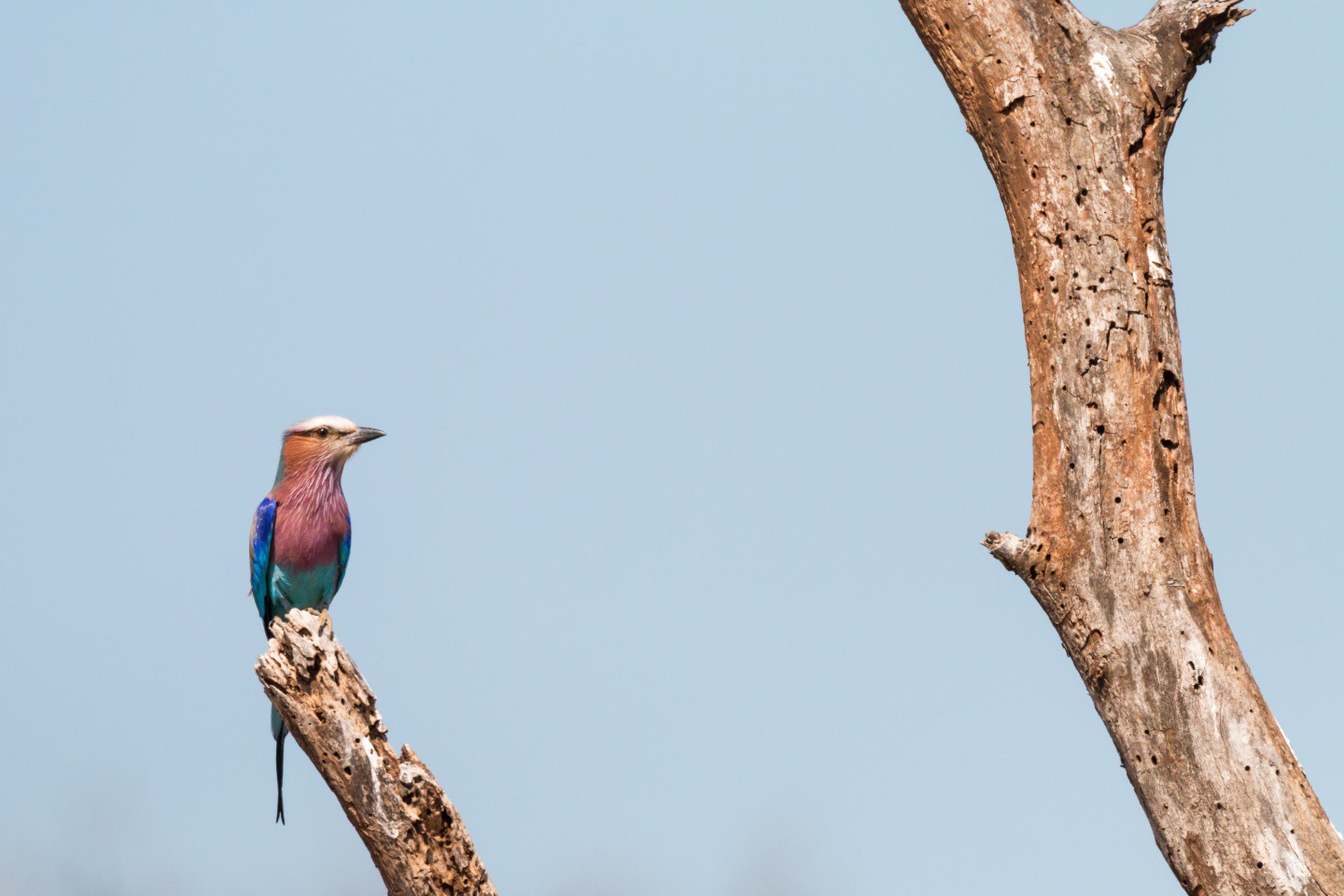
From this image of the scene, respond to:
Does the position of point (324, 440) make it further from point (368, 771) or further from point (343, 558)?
point (368, 771)

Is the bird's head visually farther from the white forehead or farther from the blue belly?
the blue belly

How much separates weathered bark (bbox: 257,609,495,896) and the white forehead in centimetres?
215

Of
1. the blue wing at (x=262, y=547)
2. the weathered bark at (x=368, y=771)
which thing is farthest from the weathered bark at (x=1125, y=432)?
the blue wing at (x=262, y=547)

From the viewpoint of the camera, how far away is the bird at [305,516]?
7559 mm

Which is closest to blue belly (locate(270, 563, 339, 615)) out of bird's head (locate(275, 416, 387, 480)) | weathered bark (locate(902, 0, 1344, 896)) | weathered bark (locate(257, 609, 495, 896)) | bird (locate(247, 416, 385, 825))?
bird (locate(247, 416, 385, 825))

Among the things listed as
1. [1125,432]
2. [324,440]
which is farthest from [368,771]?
[1125,432]

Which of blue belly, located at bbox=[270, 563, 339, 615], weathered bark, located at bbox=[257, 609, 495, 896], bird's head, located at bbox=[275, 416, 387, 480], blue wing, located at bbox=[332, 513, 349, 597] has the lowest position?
weathered bark, located at bbox=[257, 609, 495, 896]

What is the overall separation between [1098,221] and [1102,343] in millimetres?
530

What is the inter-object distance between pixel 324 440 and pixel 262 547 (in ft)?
2.11

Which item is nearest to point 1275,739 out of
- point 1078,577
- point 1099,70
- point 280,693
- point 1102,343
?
point 1078,577

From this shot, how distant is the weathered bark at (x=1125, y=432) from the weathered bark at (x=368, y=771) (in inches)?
93.5

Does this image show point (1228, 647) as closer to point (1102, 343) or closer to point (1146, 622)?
point (1146, 622)

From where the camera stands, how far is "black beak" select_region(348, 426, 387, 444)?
7586 mm

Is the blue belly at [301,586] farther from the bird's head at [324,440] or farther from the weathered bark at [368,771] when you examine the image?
the weathered bark at [368,771]
